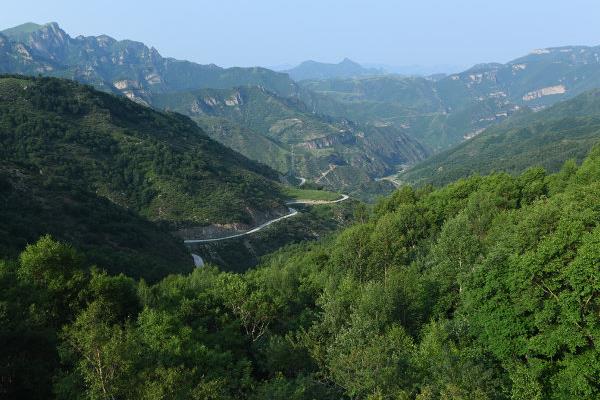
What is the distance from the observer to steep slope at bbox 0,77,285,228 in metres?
147

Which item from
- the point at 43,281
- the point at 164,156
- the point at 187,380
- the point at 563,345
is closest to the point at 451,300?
the point at 563,345

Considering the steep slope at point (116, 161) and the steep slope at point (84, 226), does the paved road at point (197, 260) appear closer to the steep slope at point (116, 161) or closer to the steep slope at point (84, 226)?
the steep slope at point (84, 226)

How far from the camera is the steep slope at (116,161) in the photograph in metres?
147

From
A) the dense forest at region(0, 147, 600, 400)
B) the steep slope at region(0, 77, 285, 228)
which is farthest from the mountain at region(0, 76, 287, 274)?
the dense forest at region(0, 147, 600, 400)

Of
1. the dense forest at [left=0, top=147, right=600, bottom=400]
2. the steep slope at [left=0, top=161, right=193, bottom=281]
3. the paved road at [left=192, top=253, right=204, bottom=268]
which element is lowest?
the paved road at [left=192, top=253, right=204, bottom=268]

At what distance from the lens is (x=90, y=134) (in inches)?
6555

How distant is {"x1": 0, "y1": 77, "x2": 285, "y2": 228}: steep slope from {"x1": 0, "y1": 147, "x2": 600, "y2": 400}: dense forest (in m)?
109

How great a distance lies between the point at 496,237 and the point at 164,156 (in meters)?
149

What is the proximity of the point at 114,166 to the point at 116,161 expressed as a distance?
2.90 meters

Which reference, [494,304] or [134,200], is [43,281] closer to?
[494,304]

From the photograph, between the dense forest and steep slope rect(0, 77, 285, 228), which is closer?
the dense forest

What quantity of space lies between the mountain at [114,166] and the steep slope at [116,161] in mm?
319

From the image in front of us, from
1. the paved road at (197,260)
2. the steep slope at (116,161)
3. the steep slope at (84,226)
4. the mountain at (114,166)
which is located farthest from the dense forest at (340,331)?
the steep slope at (116,161)

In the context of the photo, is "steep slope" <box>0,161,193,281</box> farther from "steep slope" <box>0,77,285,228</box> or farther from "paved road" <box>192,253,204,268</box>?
"steep slope" <box>0,77,285,228</box>
